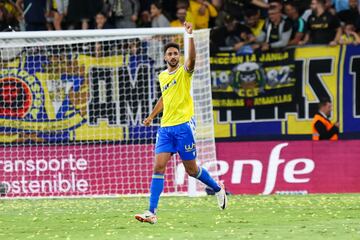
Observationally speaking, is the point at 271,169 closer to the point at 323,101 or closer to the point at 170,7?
the point at 323,101

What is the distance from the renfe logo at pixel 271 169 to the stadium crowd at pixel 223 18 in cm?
229

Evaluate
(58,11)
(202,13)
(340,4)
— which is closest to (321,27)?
(340,4)

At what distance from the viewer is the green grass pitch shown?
1211 centimetres

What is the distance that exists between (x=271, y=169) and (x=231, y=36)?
3.16 m

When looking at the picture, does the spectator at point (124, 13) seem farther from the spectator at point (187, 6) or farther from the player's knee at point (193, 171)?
the player's knee at point (193, 171)

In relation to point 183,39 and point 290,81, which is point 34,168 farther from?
point 290,81

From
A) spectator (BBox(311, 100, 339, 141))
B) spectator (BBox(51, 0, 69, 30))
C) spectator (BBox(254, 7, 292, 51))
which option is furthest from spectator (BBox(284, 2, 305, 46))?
spectator (BBox(51, 0, 69, 30))

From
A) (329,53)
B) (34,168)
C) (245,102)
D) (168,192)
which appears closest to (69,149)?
(34,168)

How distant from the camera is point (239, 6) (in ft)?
73.4

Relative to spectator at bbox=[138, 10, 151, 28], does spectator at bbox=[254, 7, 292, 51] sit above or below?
below

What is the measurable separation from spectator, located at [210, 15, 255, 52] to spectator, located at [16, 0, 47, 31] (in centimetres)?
416

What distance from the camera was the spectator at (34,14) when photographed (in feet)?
76.1

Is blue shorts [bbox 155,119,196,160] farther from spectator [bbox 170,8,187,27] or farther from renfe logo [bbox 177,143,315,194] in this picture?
spectator [bbox 170,8,187,27]

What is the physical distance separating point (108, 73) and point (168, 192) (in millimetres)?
2655
